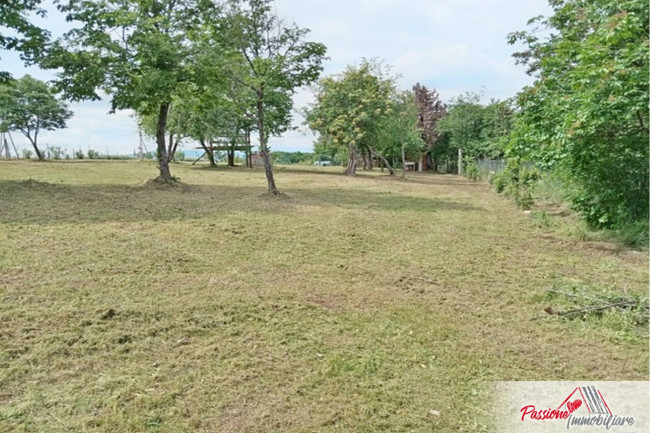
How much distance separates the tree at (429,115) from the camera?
29609 millimetres

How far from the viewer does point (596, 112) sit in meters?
3.90

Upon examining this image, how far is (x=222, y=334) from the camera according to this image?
8.32 ft

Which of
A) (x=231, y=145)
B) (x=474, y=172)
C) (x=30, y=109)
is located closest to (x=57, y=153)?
(x=30, y=109)

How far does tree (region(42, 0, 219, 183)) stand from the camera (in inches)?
322

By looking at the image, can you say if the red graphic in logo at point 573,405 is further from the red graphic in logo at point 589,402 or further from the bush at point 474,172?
the bush at point 474,172

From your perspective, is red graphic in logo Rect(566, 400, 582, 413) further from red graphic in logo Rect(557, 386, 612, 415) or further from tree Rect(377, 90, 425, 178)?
tree Rect(377, 90, 425, 178)

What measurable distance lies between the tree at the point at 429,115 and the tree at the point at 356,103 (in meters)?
12.4

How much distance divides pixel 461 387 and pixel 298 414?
88 cm

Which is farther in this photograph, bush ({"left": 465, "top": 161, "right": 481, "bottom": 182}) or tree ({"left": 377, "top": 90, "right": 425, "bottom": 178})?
tree ({"left": 377, "top": 90, "right": 425, "bottom": 178})

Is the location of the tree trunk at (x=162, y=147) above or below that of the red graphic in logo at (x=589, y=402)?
above

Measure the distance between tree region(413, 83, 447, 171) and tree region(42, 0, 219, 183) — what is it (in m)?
22.7
